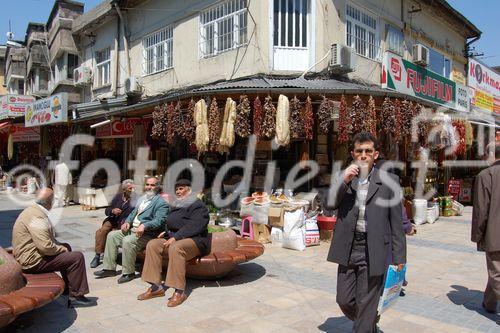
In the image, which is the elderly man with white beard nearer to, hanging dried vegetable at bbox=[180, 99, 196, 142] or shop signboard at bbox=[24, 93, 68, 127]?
hanging dried vegetable at bbox=[180, 99, 196, 142]

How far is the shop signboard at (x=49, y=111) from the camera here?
47.8ft

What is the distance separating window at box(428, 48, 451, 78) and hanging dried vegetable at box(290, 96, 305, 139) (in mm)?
9628

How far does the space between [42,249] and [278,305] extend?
2.72 meters

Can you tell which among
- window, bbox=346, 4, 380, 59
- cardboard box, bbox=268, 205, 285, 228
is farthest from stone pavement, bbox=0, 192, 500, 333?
window, bbox=346, 4, 380, 59

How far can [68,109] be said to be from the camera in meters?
15.3

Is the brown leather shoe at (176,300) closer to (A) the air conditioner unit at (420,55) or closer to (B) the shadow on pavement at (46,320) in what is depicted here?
(B) the shadow on pavement at (46,320)

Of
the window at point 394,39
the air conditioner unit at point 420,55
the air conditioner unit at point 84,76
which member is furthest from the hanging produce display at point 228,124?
the air conditioner unit at point 84,76

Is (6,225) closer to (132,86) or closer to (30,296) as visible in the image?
(132,86)

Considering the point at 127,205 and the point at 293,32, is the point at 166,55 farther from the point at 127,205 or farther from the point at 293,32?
the point at 127,205

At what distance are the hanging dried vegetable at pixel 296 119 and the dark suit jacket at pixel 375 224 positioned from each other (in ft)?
16.0

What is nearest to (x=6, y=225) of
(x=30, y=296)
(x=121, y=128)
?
(x=121, y=128)

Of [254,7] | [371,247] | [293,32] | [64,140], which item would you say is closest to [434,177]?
[293,32]

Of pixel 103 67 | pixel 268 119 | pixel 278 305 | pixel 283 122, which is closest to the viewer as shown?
pixel 278 305

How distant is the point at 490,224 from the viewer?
4.67m
